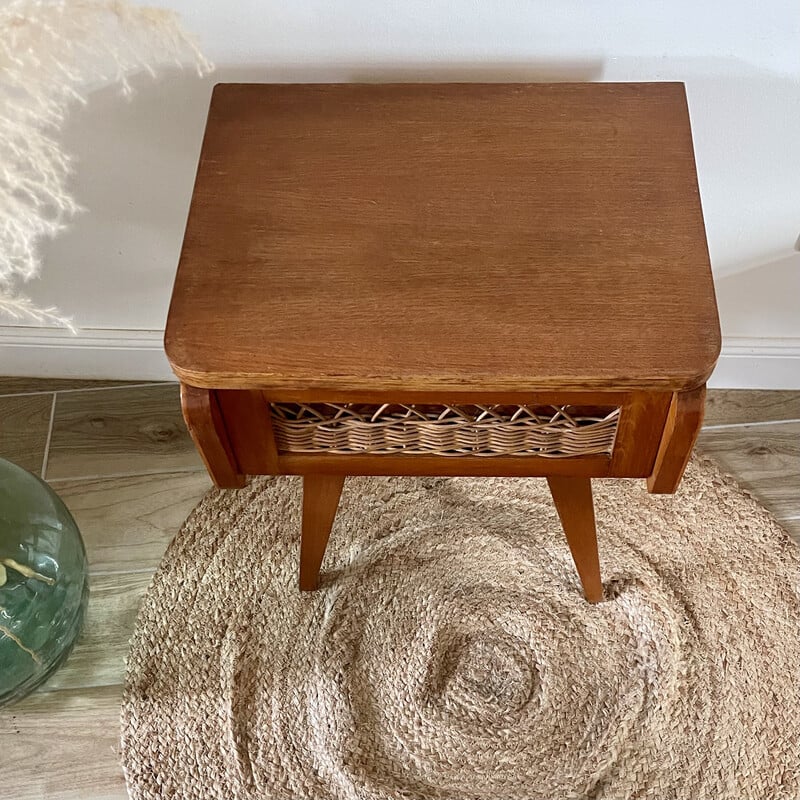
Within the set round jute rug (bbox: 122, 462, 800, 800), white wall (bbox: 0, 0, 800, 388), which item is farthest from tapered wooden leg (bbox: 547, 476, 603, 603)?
white wall (bbox: 0, 0, 800, 388)

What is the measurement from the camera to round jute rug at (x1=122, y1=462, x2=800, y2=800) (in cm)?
108

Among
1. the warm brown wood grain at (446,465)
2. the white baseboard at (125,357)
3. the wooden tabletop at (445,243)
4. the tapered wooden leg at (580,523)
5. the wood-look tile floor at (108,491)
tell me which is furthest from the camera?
the white baseboard at (125,357)

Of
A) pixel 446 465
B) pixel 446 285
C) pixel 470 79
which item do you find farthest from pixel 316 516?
pixel 470 79

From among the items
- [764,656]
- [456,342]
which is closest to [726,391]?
[764,656]

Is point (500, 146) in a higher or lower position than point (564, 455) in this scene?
higher

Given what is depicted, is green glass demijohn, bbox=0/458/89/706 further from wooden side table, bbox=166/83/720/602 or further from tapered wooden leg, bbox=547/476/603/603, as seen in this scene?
tapered wooden leg, bbox=547/476/603/603

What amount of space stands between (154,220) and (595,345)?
671mm

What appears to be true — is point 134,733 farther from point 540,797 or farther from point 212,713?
point 540,797

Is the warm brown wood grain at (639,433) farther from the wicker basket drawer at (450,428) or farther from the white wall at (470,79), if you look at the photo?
the white wall at (470,79)

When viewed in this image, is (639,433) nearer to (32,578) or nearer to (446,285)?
(446,285)

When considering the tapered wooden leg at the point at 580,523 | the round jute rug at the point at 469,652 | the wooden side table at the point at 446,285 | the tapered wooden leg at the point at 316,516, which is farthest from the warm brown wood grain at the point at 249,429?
the round jute rug at the point at 469,652

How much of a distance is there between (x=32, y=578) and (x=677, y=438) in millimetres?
722

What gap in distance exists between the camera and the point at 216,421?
77cm

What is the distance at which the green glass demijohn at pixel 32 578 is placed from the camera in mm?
1010
